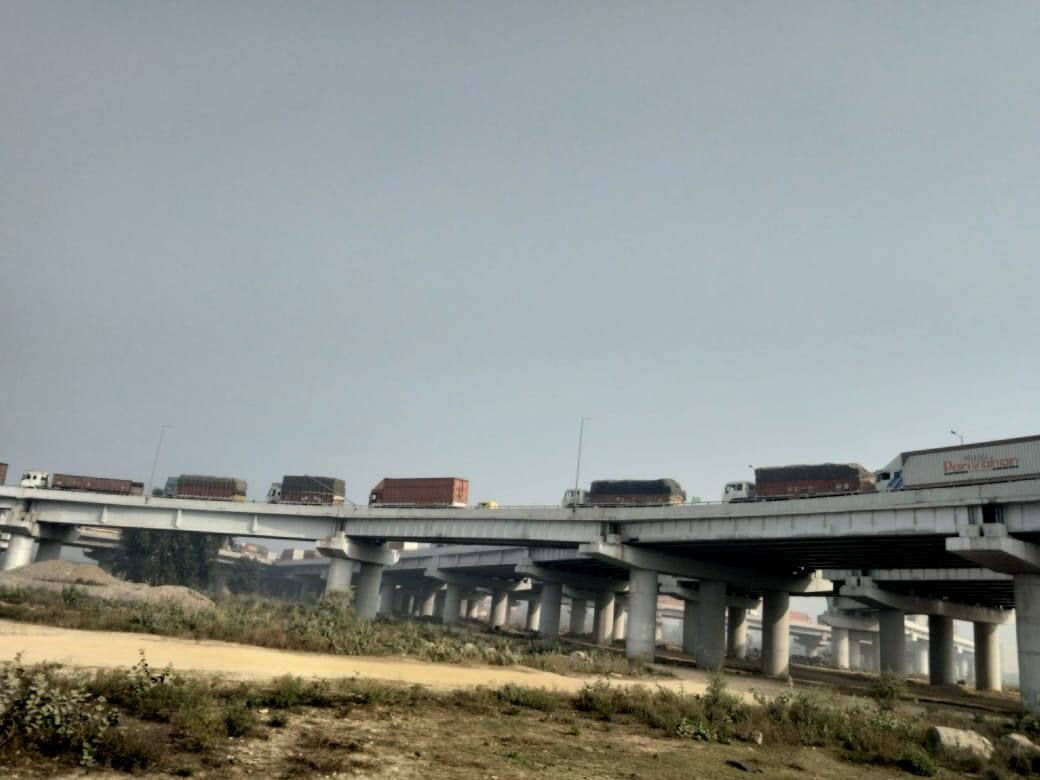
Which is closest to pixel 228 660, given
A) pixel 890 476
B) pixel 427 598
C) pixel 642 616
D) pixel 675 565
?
pixel 642 616

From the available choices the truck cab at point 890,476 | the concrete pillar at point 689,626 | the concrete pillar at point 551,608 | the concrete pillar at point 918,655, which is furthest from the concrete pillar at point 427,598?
the concrete pillar at point 918,655

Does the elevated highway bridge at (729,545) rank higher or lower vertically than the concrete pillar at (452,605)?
higher

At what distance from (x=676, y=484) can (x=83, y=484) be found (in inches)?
2498

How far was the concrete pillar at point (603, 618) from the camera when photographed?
92.9 metres

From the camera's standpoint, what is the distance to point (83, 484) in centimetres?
7794

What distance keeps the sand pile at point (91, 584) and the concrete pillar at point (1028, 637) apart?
4540 centimetres

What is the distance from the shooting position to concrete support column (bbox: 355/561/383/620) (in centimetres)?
7138

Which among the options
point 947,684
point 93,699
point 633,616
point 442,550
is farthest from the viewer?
point 442,550

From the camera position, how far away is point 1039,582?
122 feet

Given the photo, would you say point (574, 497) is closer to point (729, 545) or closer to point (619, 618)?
point (729, 545)

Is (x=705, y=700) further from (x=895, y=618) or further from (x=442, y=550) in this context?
(x=442, y=550)

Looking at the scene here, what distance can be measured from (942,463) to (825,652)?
514 ft

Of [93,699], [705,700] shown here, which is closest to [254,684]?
[93,699]

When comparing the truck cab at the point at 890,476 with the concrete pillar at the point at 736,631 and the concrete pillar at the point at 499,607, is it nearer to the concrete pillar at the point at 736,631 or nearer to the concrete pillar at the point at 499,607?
the concrete pillar at the point at 736,631
